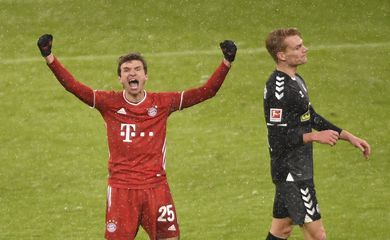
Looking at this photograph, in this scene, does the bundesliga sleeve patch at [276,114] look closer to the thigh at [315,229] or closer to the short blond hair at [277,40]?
the short blond hair at [277,40]

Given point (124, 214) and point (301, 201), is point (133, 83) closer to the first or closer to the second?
point (124, 214)

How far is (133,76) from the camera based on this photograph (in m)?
11.2

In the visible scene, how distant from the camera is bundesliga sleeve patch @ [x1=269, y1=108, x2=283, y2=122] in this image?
11258 millimetres

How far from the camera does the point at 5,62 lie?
21.4 m

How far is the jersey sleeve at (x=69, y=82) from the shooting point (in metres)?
11.2

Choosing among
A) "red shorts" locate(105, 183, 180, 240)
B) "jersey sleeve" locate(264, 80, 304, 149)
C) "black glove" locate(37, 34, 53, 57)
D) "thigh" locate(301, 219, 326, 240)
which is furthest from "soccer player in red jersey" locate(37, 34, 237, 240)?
"thigh" locate(301, 219, 326, 240)

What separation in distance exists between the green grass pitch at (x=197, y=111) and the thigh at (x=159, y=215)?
3.04 meters

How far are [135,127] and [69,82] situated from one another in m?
0.74

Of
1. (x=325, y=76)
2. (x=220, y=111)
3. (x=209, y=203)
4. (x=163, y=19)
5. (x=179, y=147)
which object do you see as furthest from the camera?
(x=163, y=19)

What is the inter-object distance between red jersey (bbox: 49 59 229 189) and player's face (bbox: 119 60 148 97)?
16 centimetres

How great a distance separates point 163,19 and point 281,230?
11681 millimetres

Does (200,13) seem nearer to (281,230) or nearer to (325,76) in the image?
(325,76)

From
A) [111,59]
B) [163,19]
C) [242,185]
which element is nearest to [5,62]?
[111,59]

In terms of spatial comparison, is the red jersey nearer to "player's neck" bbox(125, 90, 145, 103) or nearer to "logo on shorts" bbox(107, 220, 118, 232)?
"player's neck" bbox(125, 90, 145, 103)
